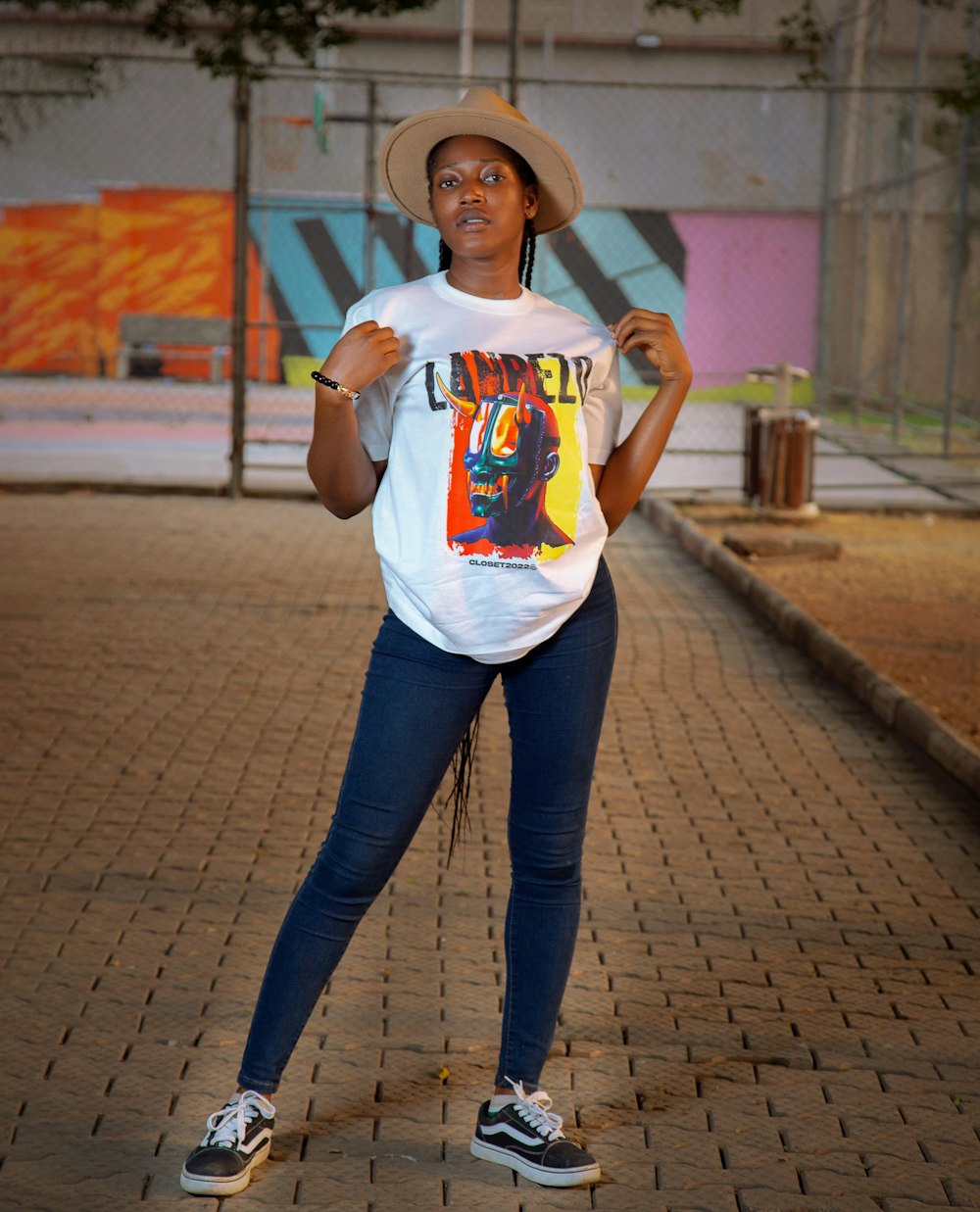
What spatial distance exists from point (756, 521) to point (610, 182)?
16600 millimetres

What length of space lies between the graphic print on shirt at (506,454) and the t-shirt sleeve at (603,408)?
9 cm

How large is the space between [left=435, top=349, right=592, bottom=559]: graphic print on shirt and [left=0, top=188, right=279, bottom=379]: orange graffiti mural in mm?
26462

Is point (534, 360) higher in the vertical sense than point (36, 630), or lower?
higher

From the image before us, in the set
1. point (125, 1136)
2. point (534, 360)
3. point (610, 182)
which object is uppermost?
point (610, 182)

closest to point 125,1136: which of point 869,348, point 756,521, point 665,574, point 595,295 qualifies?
point 665,574

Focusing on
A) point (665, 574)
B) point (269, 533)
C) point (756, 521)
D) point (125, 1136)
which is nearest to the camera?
point (125, 1136)

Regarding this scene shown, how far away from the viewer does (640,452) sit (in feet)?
9.89

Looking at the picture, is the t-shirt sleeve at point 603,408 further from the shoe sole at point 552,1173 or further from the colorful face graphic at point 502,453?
the shoe sole at point 552,1173

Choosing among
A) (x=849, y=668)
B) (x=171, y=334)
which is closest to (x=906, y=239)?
(x=849, y=668)

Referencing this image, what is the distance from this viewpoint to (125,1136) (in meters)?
3.12

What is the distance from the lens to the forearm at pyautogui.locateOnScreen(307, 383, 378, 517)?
9.21 ft

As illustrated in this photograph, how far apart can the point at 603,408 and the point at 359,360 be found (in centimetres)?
48

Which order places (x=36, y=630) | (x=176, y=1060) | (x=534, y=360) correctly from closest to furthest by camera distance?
(x=534, y=360) < (x=176, y=1060) < (x=36, y=630)

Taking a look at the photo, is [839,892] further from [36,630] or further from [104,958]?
[36,630]
